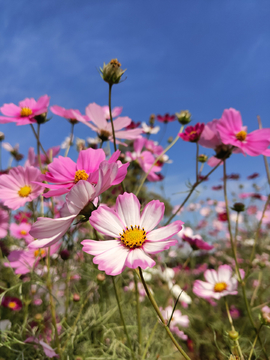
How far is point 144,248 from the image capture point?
1.27 ft

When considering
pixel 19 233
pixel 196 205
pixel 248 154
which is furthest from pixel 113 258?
pixel 196 205

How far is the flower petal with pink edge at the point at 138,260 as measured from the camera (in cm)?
33

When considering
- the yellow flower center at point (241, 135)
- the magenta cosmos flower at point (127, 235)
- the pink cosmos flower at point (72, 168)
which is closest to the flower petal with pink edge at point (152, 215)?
the magenta cosmos flower at point (127, 235)

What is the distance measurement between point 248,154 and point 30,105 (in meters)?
0.64

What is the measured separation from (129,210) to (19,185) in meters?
0.42

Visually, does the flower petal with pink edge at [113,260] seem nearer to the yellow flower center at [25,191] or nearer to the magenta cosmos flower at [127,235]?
the magenta cosmos flower at [127,235]

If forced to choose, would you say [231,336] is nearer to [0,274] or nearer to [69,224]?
[69,224]

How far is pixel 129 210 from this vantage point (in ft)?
1.39

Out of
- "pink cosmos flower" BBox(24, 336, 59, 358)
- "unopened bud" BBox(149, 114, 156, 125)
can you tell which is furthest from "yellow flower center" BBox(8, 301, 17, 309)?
"unopened bud" BBox(149, 114, 156, 125)

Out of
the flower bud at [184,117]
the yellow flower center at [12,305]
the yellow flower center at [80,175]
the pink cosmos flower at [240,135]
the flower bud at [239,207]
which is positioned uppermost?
the flower bud at [184,117]

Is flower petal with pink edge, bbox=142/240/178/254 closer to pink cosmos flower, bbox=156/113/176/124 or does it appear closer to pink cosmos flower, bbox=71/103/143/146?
pink cosmos flower, bbox=71/103/143/146

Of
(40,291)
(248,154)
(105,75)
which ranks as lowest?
(40,291)

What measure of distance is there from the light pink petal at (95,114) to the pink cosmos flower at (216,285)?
0.59 meters

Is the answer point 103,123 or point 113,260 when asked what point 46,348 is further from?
point 103,123
